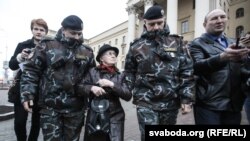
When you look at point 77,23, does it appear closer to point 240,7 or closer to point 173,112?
point 173,112

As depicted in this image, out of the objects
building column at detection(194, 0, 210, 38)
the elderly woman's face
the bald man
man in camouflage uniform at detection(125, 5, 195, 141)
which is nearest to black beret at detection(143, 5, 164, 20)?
man in camouflage uniform at detection(125, 5, 195, 141)

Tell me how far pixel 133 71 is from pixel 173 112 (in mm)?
716

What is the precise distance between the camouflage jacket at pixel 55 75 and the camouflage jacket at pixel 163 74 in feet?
2.44

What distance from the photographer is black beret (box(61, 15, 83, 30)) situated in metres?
3.87

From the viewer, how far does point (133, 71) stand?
3.95 meters

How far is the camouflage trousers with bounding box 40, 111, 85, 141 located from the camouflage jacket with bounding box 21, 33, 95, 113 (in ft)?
0.24

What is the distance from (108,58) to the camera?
13.5 feet

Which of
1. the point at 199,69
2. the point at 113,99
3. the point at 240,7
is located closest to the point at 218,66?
the point at 199,69

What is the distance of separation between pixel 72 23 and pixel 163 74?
1.28 m

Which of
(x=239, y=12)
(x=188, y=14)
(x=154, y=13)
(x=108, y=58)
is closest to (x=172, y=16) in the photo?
(x=188, y=14)

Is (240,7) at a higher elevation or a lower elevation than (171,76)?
higher

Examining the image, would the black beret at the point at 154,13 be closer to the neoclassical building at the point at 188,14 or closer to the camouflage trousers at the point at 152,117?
the camouflage trousers at the point at 152,117

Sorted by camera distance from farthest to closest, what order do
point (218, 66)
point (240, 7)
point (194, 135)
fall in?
point (240, 7), point (218, 66), point (194, 135)

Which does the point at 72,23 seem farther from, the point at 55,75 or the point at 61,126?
the point at 61,126
